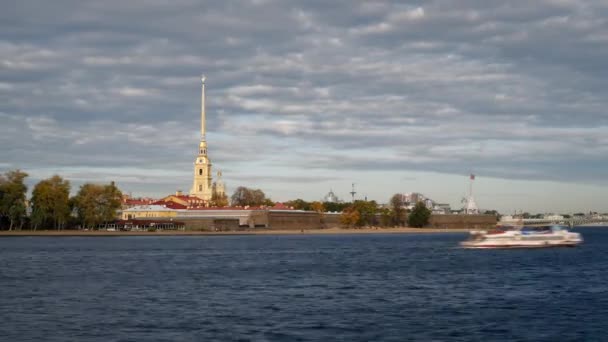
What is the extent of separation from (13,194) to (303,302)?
93.3 m

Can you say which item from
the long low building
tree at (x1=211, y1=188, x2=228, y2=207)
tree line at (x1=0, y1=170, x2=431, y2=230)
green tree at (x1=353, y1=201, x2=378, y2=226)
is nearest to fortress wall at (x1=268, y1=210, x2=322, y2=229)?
the long low building

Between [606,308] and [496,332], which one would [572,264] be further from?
[496,332]

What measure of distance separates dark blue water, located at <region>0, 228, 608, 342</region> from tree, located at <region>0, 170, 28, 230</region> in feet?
215

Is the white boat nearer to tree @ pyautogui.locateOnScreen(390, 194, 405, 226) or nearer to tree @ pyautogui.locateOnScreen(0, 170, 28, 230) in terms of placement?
tree @ pyautogui.locateOnScreen(0, 170, 28, 230)

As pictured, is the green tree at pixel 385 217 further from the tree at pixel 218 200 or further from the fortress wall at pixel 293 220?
the tree at pixel 218 200

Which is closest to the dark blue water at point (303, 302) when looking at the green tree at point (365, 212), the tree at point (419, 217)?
the green tree at point (365, 212)

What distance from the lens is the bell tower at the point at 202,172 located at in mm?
193250

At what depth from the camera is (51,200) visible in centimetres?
12200

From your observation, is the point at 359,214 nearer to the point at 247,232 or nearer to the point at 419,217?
the point at 419,217

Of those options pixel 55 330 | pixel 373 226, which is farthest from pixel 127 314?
pixel 373 226

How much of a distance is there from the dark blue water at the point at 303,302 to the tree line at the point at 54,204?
66.7 metres

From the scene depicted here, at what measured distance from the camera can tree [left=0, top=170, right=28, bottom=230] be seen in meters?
117

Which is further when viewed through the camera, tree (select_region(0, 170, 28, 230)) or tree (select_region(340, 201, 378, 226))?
tree (select_region(340, 201, 378, 226))

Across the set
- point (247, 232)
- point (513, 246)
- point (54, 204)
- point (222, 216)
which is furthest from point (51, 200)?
point (513, 246)
